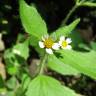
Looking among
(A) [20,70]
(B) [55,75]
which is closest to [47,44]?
(A) [20,70]

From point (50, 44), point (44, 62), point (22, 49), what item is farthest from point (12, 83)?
point (50, 44)

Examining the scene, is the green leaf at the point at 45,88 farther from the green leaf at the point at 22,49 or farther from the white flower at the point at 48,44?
the green leaf at the point at 22,49

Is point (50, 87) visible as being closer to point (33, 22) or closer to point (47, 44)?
point (47, 44)

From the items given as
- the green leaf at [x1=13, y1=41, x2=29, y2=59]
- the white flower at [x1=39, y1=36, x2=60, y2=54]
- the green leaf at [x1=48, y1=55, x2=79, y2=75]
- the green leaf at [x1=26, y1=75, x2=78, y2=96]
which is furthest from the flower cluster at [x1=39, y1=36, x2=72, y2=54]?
the green leaf at [x1=13, y1=41, x2=29, y2=59]

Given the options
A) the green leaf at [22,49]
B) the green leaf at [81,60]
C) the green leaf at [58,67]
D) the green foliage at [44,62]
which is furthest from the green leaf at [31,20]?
the green leaf at [22,49]

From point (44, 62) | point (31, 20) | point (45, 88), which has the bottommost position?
point (45, 88)

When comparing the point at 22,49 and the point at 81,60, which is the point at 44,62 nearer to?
the point at 81,60
